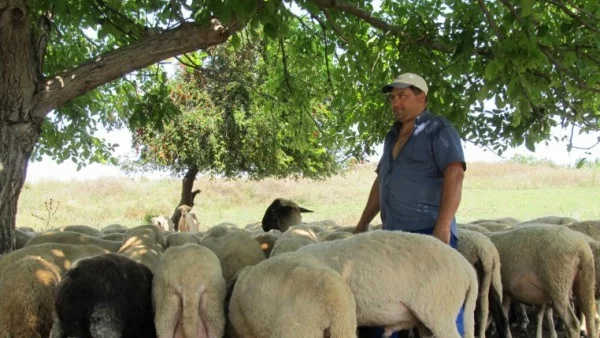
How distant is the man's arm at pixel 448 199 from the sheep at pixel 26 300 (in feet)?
9.72

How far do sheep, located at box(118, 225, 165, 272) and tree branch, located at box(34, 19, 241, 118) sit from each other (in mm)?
1578

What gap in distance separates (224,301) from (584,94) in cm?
559

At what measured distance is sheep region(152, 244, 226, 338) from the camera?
4.54m

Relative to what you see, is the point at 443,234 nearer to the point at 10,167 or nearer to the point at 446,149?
the point at 446,149

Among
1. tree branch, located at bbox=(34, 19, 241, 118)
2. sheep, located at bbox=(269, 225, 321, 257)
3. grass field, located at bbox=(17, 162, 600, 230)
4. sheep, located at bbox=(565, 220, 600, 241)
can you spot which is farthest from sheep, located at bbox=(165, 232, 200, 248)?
grass field, located at bbox=(17, 162, 600, 230)

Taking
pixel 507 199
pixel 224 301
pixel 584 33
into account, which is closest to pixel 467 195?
pixel 507 199

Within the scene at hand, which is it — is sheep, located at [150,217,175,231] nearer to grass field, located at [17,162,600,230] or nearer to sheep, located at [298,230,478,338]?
sheep, located at [298,230,478,338]

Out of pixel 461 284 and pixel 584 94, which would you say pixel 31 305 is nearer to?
pixel 461 284

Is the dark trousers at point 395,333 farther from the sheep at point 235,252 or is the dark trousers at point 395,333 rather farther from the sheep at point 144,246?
the sheep at point 144,246

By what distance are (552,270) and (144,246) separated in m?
4.08

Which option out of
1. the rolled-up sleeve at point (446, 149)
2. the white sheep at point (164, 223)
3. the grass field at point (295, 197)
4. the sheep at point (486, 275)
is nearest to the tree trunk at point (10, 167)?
the rolled-up sleeve at point (446, 149)

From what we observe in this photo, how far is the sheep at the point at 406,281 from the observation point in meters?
3.98

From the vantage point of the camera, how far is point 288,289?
3795 mm

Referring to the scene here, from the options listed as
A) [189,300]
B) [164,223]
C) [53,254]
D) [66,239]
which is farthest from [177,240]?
[164,223]
